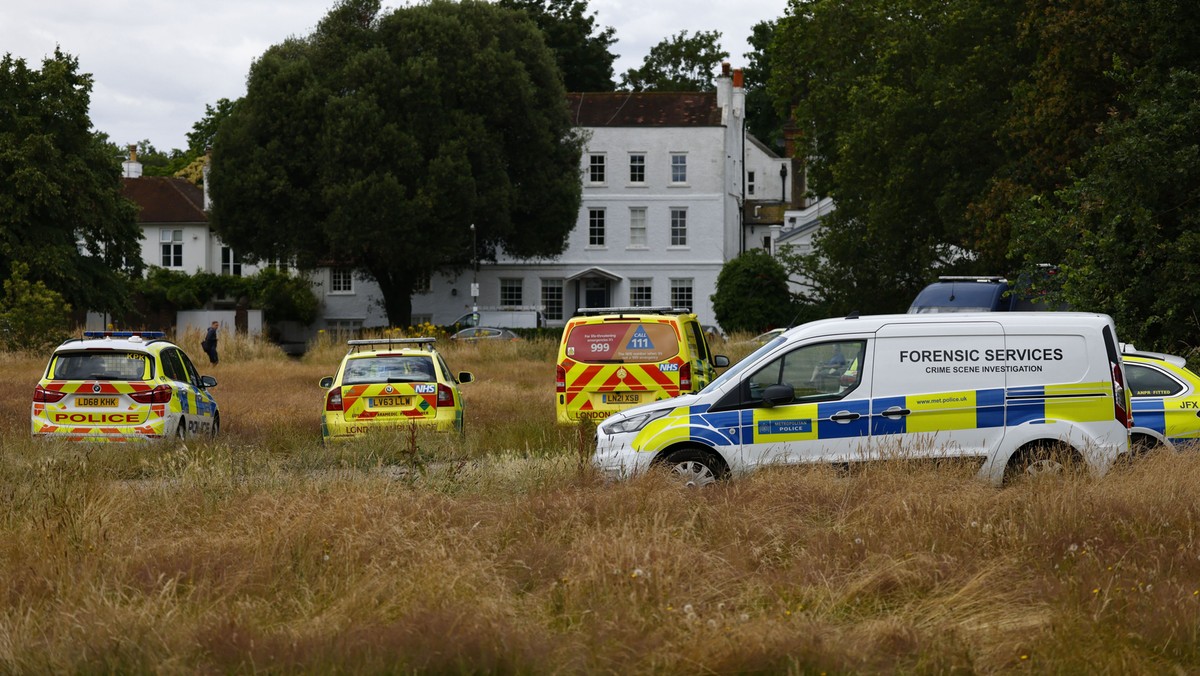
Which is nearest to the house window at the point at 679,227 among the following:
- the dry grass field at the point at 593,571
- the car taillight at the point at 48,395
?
the car taillight at the point at 48,395

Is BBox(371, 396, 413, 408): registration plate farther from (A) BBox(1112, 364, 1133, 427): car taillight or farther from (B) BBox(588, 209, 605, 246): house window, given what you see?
(B) BBox(588, 209, 605, 246): house window

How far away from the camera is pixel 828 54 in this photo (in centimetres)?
4403

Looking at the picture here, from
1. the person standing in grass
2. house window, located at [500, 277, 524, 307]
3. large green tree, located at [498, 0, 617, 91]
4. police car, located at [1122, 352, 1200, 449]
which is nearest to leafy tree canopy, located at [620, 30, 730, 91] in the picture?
large green tree, located at [498, 0, 617, 91]

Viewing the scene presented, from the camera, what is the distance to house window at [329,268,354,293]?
6788 cm

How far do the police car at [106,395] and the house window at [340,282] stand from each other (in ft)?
166

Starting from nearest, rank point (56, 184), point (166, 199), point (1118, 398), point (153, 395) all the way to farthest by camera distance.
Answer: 1. point (1118, 398)
2. point (153, 395)
3. point (56, 184)
4. point (166, 199)

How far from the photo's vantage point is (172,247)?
71.9 metres

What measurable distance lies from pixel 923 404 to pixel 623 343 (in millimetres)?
6209

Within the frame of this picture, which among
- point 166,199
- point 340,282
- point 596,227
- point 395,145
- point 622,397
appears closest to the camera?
point 622,397

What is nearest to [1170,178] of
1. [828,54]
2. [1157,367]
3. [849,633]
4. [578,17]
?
[1157,367]

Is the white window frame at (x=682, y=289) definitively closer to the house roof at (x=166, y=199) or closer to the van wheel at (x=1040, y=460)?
the house roof at (x=166, y=199)

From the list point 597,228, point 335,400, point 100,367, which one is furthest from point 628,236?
point 100,367

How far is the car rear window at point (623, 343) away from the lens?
59.5ft

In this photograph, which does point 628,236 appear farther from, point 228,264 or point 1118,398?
point 1118,398
